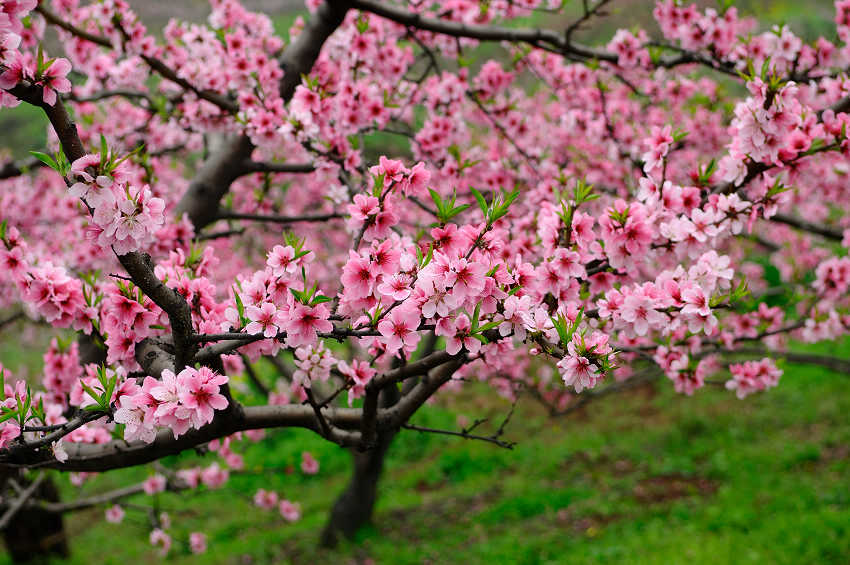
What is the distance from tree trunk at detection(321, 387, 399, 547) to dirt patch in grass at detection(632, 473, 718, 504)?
124 inches

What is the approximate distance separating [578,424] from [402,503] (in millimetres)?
3462

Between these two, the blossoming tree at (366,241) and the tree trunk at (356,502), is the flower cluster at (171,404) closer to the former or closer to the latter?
the blossoming tree at (366,241)

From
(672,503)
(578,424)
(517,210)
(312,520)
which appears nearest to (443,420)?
(578,424)

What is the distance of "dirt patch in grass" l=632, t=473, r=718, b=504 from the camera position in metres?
6.83

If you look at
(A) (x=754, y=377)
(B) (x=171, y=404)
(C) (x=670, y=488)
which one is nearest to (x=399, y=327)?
(B) (x=171, y=404)

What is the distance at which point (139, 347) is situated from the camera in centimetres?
216

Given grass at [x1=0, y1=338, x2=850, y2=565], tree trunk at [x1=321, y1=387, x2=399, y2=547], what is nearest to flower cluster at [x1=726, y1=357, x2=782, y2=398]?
grass at [x1=0, y1=338, x2=850, y2=565]

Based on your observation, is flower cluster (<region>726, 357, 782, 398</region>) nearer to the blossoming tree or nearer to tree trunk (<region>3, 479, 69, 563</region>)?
the blossoming tree

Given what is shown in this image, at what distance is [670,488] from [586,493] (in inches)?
39.1

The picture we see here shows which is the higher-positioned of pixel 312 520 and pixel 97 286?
pixel 97 286

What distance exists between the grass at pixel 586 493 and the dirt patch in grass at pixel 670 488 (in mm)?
26

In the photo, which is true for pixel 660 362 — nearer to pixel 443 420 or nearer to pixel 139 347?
pixel 139 347

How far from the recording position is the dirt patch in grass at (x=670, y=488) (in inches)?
269

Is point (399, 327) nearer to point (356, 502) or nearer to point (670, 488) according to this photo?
point (356, 502)
